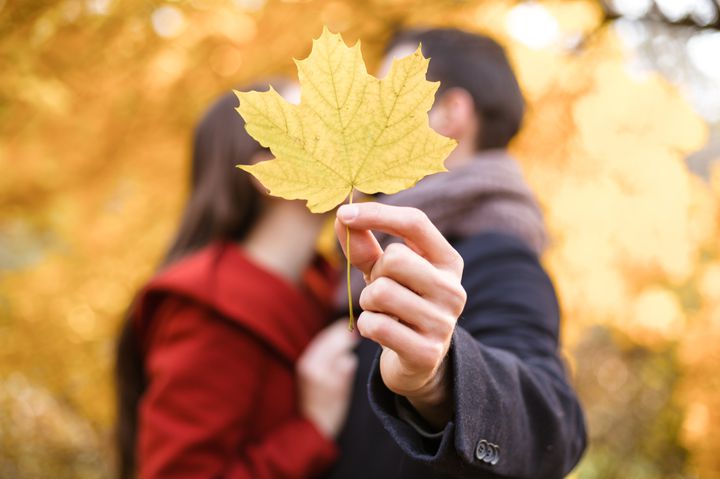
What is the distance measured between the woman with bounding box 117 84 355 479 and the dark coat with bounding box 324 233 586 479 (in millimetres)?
117

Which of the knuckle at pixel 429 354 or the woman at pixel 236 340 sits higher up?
the knuckle at pixel 429 354

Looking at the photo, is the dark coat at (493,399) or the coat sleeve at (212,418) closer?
the dark coat at (493,399)

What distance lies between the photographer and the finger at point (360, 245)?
2.35 feet

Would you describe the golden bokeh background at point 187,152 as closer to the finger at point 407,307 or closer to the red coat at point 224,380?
the red coat at point 224,380

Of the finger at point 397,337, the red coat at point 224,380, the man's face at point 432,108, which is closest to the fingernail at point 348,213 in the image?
the finger at point 397,337

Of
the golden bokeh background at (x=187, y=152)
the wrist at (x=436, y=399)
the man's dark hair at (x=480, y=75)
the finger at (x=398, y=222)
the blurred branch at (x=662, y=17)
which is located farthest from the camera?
the golden bokeh background at (x=187, y=152)

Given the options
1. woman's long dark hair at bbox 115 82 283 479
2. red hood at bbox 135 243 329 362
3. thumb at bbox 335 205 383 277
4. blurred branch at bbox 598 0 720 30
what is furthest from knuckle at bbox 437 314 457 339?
blurred branch at bbox 598 0 720 30

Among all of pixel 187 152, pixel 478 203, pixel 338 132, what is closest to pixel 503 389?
pixel 338 132

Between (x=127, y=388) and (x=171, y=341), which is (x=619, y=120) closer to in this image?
(x=171, y=341)

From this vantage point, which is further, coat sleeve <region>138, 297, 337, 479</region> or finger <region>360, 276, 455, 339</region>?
coat sleeve <region>138, 297, 337, 479</region>

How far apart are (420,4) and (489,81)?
0.66 m

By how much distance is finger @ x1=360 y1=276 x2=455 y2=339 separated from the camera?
681 mm

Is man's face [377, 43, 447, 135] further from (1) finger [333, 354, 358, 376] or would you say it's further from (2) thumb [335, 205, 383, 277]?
(2) thumb [335, 205, 383, 277]

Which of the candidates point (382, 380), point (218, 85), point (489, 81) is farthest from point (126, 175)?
point (382, 380)
